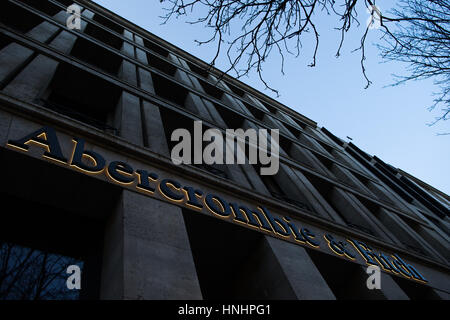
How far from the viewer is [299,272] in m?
7.57

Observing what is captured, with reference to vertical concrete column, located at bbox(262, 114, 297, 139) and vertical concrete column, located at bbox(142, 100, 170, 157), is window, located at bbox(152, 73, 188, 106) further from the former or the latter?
vertical concrete column, located at bbox(262, 114, 297, 139)

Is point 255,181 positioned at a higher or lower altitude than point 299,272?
higher

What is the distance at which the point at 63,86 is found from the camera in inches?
444

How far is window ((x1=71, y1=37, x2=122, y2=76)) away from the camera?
576 inches

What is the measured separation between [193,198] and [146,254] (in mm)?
2475

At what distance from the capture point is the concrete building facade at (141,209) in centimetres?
597

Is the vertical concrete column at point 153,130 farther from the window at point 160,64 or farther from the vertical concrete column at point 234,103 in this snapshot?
the window at point 160,64

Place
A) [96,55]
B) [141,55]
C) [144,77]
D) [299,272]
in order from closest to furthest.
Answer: [299,272] < [144,77] < [96,55] < [141,55]

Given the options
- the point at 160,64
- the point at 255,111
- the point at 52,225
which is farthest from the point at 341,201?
the point at 160,64

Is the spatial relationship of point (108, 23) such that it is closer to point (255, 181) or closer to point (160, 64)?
point (160, 64)

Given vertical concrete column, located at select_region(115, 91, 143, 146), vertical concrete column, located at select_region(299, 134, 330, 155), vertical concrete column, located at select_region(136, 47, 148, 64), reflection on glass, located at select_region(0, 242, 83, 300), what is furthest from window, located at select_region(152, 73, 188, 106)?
reflection on glass, located at select_region(0, 242, 83, 300)

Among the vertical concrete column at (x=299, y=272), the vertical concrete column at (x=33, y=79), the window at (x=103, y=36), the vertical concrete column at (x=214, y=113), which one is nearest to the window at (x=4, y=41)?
the vertical concrete column at (x=33, y=79)

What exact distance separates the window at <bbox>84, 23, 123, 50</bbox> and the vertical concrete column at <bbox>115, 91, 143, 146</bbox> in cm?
894

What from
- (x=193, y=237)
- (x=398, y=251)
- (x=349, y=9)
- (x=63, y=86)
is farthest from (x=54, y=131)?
(x=398, y=251)
